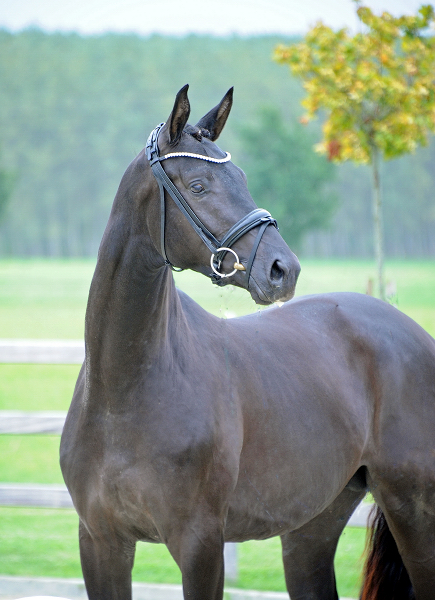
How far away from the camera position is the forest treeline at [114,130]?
48.0 metres

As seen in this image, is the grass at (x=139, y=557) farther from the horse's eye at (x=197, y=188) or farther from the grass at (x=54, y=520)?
the horse's eye at (x=197, y=188)

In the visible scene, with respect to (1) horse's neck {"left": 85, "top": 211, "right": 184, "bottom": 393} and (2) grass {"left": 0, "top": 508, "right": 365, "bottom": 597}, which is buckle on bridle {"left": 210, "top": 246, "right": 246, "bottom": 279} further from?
(2) grass {"left": 0, "top": 508, "right": 365, "bottom": 597}

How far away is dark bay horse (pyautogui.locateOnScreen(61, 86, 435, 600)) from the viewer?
167 centimetres

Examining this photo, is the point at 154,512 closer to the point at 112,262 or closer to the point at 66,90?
the point at 112,262

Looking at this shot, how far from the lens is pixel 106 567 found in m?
1.96

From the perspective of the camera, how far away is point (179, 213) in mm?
1675

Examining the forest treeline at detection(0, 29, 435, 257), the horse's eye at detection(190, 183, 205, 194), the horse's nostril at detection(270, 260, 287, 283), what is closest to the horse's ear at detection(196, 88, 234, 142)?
the horse's eye at detection(190, 183, 205, 194)

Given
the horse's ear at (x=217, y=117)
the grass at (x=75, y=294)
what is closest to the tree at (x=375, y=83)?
the grass at (x=75, y=294)

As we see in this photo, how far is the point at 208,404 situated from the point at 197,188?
0.66m

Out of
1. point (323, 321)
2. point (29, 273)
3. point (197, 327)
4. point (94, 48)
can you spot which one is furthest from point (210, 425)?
point (94, 48)

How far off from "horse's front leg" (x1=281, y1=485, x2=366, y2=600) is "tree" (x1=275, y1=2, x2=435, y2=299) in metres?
2.62

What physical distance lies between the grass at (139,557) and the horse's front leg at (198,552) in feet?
5.93

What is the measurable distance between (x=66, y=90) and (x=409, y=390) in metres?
69.2

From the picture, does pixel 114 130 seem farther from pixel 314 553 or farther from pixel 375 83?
pixel 314 553
